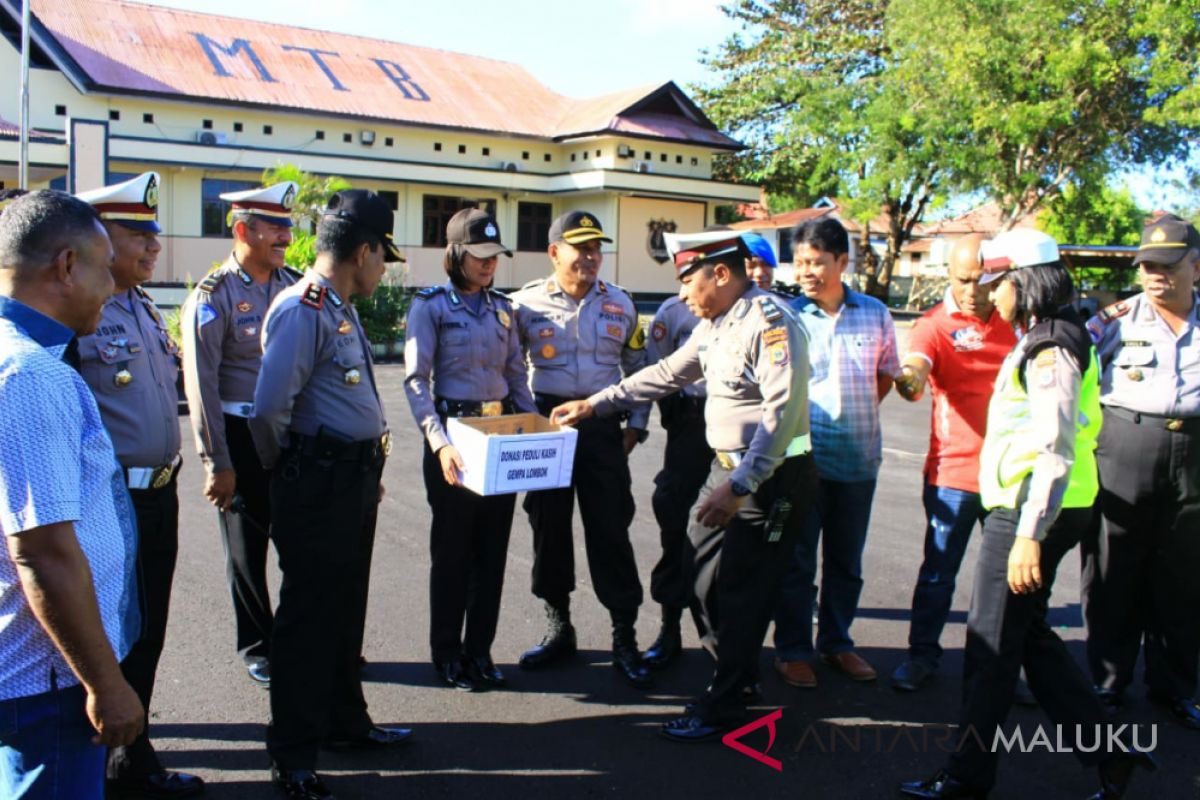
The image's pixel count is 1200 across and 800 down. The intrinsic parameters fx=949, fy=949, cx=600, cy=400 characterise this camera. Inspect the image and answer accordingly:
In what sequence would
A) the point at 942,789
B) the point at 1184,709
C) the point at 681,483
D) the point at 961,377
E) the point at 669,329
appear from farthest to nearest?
Answer: the point at 669,329 < the point at 681,483 < the point at 961,377 < the point at 1184,709 < the point at 942,789

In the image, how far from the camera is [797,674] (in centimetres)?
448

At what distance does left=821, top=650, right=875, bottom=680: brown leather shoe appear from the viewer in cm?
452

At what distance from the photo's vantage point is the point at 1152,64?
761 inches

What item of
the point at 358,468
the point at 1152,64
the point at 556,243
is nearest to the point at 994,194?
the point at 1152,64

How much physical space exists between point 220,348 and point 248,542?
35.7 inches

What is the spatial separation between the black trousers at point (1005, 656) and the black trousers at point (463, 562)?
2.06 meters

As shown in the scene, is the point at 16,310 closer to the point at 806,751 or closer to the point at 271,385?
the point at 271,385

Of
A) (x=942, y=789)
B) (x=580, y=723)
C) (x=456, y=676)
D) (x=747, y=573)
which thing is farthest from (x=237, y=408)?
(x=942, y=789)

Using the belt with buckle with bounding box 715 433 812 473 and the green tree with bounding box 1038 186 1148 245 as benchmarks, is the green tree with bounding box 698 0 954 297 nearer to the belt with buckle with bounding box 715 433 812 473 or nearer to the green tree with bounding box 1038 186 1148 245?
the green tree with bounding box 1038 186 1148 245

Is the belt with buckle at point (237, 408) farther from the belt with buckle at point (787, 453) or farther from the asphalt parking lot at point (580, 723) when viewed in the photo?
the belt with buckle at point (787, 453)

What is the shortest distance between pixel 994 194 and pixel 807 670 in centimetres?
2185

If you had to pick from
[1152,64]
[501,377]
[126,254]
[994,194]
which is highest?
[1152,64]

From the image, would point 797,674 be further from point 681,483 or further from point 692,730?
point 681,483

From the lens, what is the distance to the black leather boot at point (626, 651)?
4455 millimetres
